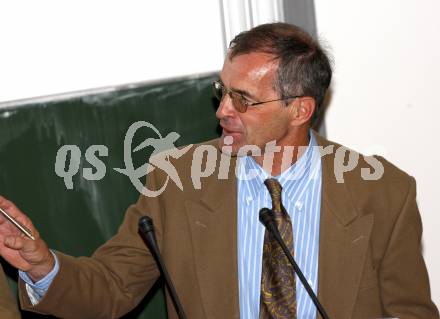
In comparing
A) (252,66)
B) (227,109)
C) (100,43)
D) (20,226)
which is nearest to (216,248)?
(227,109)

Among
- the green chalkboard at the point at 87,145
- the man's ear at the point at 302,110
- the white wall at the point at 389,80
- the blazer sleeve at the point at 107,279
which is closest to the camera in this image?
the blazer sleeve at the point at 107,279

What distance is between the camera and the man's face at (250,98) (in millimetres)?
2988

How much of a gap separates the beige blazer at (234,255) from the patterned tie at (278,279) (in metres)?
0.12

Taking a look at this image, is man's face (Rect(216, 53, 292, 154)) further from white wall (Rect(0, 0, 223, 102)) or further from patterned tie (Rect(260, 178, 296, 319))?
white wall (Rect(0, 0, 223, 102))

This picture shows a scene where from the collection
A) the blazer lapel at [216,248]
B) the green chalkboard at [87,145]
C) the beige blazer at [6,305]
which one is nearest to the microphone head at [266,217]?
the blazer lapel at [216,248]

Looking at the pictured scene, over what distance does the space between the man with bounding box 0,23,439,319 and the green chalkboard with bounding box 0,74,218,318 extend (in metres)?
0.33

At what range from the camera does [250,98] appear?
3.00m

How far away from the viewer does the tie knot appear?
3010 millimetres

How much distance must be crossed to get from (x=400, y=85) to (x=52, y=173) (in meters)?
1.53

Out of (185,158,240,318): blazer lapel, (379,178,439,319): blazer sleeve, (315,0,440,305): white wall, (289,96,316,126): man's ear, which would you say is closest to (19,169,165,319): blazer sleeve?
(185,158,240,318): blazer lapel

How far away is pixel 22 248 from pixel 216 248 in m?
0.71

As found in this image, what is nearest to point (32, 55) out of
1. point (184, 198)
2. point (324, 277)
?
point (184, 198)

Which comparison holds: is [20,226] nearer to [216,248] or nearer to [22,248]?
[22,248]

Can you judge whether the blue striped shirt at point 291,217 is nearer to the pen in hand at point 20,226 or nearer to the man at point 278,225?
the man at point 278,225
